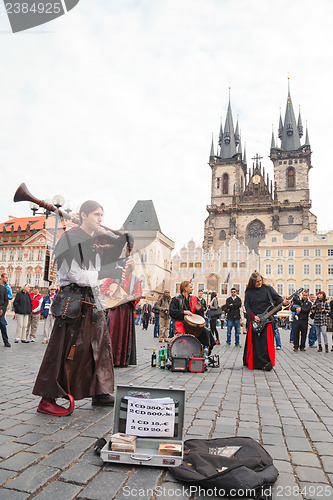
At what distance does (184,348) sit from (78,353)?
3.64m

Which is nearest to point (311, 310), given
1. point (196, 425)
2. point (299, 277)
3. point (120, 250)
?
point (196, 425)

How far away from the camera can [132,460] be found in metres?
2.46

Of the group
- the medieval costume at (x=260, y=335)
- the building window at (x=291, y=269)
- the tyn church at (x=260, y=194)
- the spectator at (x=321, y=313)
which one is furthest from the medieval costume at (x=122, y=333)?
the tyn church at (x=260, y=194)

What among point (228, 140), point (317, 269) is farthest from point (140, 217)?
point (228, 140)

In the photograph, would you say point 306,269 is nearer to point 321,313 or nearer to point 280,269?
point 280,269

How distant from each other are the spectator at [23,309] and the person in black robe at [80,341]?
7.91 meters

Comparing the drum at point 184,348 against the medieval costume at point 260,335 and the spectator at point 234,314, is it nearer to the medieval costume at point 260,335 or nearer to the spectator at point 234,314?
the medieval costume at point 260,335

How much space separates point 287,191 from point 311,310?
61523 millimetres

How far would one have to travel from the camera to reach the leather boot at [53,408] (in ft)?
11.5

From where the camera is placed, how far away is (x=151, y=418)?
8.67 ft

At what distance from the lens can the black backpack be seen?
2.09 meters

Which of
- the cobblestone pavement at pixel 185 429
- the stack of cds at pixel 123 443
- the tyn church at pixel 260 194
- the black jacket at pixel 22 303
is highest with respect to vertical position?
the tyn church at pixel 260 194

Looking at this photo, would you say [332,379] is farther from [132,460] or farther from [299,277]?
[299,277]

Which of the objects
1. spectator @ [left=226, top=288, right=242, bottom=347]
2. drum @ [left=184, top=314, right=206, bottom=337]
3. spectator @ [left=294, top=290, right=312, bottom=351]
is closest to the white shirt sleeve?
drum @ [left=184, top=314, right=206, bottom=337]
